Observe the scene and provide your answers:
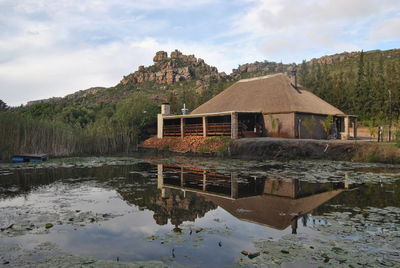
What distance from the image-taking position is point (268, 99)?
29625 mm

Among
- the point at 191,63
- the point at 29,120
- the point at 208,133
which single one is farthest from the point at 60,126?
the point at 191,63

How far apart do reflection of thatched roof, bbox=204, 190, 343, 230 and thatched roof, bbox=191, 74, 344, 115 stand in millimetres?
18247

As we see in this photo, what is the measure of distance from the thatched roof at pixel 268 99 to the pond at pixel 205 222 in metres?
15.7

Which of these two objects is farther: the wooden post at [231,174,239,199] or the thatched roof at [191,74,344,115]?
the thatched roof at [191,74,344,115]

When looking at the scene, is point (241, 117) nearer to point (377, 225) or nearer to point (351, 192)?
point (351, 192)

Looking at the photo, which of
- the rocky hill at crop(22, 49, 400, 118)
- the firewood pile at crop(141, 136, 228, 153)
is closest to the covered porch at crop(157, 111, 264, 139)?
the firewood pile at crop(141, 136, 228, 153)

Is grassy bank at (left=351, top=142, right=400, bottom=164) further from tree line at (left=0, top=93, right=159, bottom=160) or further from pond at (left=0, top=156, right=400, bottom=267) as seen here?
tree line at (left=0, top=93, right=159, bottom=160)

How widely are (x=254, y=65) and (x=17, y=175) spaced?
142 m

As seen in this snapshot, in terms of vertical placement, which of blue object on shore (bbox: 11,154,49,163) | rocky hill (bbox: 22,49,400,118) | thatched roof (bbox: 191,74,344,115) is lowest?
blue object on shore (bbox: 11,154,49,163)

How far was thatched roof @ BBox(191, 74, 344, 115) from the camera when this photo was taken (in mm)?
28078

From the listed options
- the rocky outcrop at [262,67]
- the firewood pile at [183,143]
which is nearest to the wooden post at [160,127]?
the firewood pile at [183,143]

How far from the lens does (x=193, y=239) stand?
6.02 metres

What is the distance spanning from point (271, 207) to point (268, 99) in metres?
22.2

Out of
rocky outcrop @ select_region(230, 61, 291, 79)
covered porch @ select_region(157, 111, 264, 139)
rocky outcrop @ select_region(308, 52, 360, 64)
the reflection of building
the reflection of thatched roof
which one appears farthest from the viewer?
rocky outcrop @ select_region(230, 61, 291, 79)
